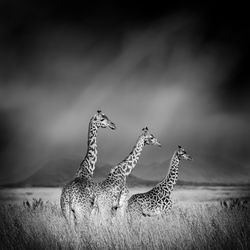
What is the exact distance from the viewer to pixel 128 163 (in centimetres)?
1167

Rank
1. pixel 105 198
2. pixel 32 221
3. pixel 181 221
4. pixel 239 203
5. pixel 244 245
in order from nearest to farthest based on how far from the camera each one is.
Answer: pixel 244 245
pixel 181 221
pixel 32 221
pixel 105 198
pixel 239 203

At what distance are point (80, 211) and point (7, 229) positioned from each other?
4.62ft

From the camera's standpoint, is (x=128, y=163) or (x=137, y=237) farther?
(x=128, y=163)

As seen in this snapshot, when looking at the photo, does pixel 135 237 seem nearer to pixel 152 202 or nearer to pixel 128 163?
pixel 152 202

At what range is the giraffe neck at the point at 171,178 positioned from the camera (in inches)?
468

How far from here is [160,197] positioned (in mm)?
11531

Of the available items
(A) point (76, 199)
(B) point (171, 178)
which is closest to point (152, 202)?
(B) point (171, 178)

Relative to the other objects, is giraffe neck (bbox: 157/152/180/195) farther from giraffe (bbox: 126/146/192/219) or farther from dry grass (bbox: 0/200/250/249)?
dry grass (bbox: 0/200/250/249)

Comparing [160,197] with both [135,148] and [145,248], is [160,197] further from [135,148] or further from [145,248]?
[145,248]

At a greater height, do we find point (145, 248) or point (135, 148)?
point (135, 148)

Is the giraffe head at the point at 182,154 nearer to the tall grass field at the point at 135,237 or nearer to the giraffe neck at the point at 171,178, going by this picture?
the giraffe neck at the point at 171,178

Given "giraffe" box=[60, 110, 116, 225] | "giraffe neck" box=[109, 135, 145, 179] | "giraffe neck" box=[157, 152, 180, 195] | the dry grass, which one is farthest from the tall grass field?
"giraffe neck" box=[157, 152, 180, 195]

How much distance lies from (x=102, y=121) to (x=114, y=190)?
185 cm

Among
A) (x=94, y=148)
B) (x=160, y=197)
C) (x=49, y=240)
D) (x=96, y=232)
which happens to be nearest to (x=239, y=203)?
(x=160, y=197)
